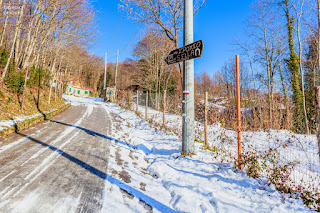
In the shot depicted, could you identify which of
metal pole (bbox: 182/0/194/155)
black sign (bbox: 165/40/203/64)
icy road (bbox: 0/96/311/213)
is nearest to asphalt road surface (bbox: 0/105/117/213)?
icy road (bbox: 0/96/311/213)

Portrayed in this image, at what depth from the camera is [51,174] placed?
3.15 meters

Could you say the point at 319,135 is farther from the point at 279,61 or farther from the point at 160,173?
the point at 279,61

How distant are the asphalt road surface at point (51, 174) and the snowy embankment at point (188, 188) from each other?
1.07ft

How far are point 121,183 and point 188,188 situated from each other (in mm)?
1286

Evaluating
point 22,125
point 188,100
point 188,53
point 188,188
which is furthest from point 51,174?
point 22,125

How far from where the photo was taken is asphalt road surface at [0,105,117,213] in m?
2.31

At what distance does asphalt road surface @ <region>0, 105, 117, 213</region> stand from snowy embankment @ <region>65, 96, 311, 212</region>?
325 millimetres

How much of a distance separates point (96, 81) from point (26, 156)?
5267cm

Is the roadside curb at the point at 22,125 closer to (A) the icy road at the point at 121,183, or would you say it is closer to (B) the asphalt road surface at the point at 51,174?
(B) the asphalt road surface at the point at 51,174

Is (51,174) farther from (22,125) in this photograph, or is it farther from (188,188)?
(22,125)

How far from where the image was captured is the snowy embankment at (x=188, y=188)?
2389mm

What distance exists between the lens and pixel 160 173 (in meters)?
3.54

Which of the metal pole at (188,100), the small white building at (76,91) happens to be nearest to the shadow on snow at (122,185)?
the metal pole at (188,100)

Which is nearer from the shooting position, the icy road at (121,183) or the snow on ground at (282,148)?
the icy road at (121,183)
